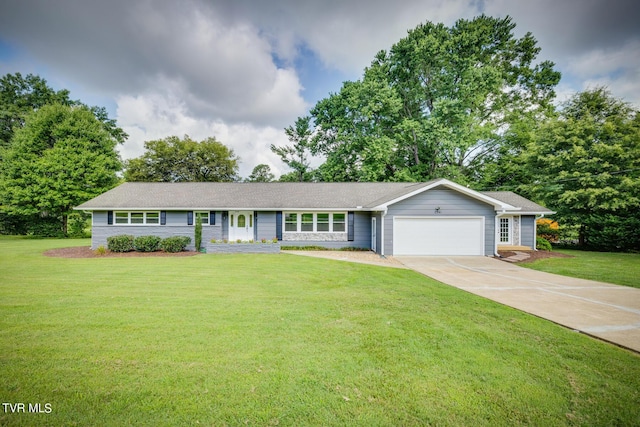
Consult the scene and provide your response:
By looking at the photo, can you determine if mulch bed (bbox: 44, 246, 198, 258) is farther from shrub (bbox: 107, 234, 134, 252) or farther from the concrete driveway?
the concrete driveway

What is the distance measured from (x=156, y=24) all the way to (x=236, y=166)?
2685 cm

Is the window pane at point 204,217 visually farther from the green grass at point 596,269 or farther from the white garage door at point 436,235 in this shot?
the green grass at point 596,269

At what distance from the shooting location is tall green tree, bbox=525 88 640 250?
16719 millimetres

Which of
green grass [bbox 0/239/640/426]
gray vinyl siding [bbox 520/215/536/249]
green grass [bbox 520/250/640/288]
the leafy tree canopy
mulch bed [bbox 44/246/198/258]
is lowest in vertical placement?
green grass [bbox 520/250/640/288]

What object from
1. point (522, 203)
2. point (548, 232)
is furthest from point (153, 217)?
point (548, 232)

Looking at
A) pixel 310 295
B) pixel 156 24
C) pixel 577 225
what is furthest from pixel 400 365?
pixel 577 225

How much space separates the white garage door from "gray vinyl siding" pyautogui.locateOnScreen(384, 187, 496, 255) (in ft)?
0.95

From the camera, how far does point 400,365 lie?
353 centimetres

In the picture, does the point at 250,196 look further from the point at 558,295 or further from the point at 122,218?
the point at 558,295

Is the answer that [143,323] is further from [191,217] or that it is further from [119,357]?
[191,217]

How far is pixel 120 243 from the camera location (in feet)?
49.0

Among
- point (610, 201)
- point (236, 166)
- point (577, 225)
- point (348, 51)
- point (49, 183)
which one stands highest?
point (348, 51)

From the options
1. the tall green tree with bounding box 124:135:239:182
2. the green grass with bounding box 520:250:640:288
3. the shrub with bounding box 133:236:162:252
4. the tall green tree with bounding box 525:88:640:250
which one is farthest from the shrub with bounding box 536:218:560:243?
the tall green tree with bounding box 124:135:239:182

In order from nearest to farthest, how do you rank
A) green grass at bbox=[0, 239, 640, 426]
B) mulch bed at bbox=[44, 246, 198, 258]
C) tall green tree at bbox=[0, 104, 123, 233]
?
green grass at bbox=[0, 239, 640, 426] → mulch bed at bbox=[44, 246, 198, 258] → tall green tree at bbox=[0, 104, 123, 233]
